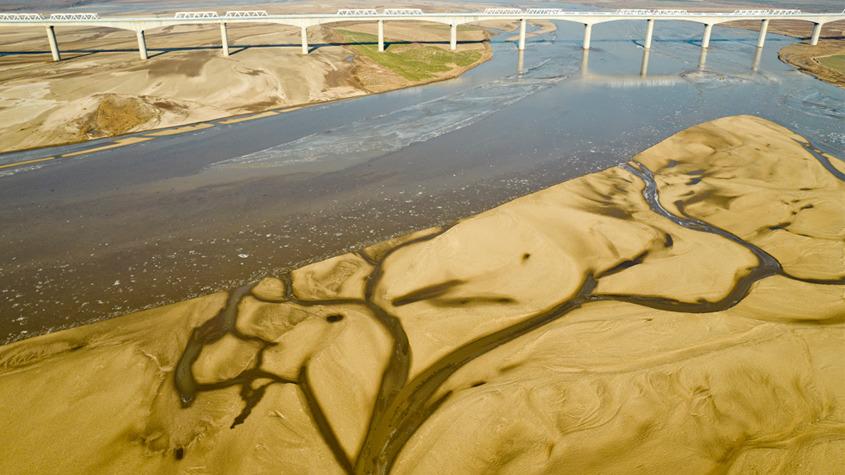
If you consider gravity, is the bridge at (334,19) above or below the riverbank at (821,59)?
above

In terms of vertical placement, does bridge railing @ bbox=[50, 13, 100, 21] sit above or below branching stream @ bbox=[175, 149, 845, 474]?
above

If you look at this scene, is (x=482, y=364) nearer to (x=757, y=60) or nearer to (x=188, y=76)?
(x=188, y=76)

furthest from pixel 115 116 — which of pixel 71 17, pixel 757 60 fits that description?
pixel 757 60

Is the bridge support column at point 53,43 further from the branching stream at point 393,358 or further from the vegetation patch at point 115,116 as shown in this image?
the branching stream at point 393,358

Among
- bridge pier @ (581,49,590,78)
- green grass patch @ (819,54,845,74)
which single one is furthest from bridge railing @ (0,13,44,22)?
green grass patch @ (819,54,845,74)

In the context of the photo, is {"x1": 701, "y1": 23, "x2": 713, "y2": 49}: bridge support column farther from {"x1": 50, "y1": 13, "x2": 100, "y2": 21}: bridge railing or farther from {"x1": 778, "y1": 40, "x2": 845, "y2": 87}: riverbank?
{"x1": 50, "y1": 13, "x2": 100, "y2": 21}: bridge railing

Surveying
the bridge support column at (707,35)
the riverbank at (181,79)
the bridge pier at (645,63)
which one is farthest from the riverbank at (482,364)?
the bridge support column at (707,35)
